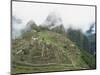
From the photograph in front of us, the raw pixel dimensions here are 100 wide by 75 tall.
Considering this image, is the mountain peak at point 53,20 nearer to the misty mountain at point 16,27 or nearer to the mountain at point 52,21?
the mountain at point 52,21

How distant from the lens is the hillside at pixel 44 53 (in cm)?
244

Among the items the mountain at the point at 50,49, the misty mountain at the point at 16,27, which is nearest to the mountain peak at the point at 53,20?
the mountain at the point at 50,49

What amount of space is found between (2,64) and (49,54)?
53 centimetres

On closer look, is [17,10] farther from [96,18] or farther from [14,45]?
[96,18]

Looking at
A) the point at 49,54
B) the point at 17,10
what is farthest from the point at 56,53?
the point at 17,10

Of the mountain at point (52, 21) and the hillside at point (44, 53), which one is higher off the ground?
the mountain at point (52, 21)

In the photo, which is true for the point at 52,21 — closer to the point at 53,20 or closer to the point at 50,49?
the point at 53,20

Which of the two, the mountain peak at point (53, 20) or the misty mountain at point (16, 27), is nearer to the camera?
the misty mountain at point (16, 27)

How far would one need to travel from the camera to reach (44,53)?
2535 mm

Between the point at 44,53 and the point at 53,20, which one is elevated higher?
the point at 53,20

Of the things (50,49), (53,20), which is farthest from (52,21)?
(50,49)

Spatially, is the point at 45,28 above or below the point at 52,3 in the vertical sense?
below

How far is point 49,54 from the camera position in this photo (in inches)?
100

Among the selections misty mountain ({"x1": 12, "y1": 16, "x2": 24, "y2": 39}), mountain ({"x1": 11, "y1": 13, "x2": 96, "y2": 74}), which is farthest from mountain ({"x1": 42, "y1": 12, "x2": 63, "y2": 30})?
misty mountain ({"x1": 12, "y1": 16, "x2": 24, "y2": 39})
